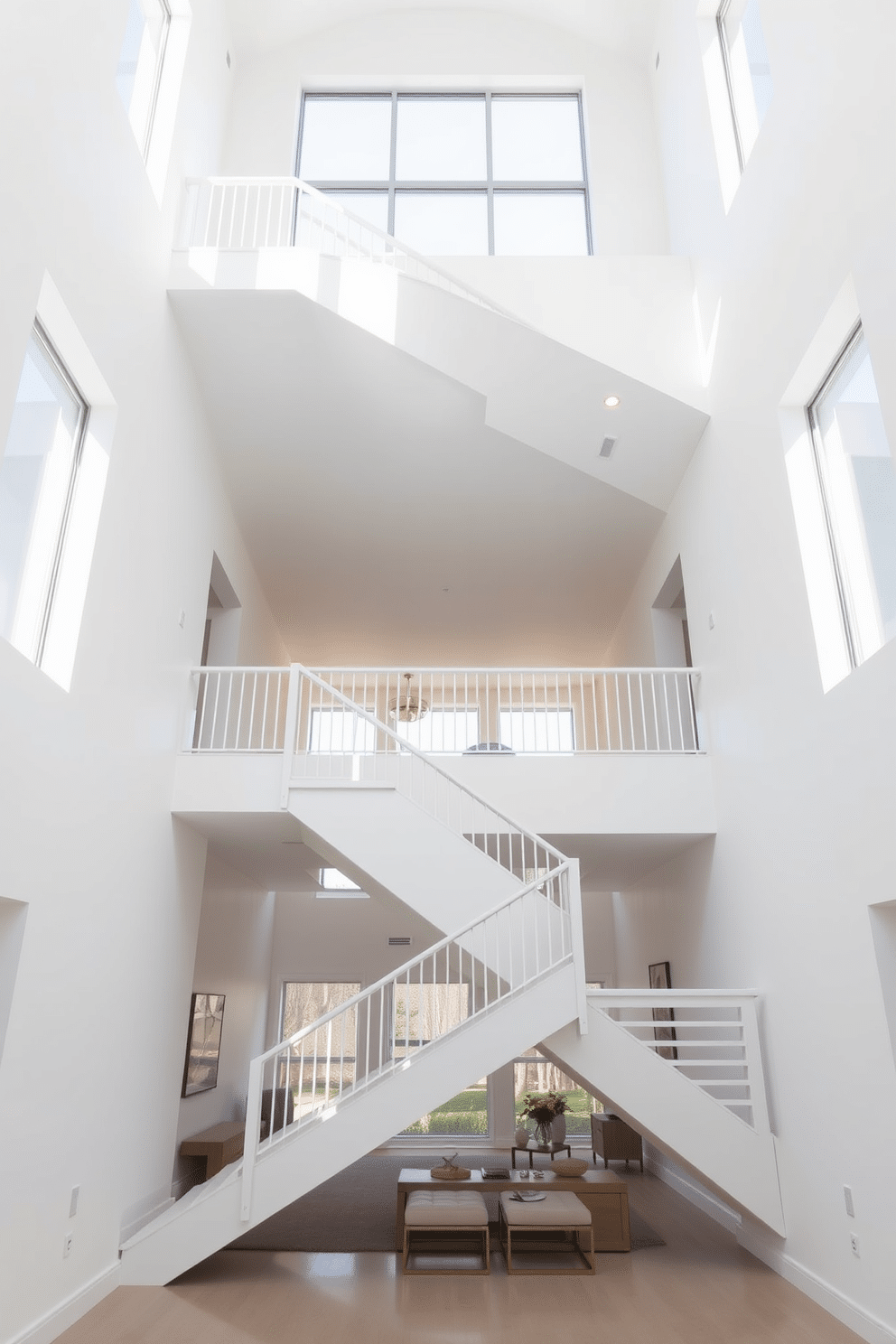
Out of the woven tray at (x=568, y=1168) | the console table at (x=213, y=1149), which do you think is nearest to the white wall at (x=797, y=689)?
the woven tray at (x=568, y=1168)

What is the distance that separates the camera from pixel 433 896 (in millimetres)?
6105

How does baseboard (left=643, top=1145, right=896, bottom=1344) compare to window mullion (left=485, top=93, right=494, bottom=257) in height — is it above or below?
below

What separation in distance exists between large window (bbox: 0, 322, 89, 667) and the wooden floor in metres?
3.42

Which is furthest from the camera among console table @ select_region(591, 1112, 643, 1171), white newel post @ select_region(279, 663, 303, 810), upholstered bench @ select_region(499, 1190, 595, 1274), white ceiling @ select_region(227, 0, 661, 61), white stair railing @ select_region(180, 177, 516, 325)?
console table @ select_region(591, 1112, 643, 1171)

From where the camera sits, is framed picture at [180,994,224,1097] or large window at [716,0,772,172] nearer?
large window at [716,0,772,172]

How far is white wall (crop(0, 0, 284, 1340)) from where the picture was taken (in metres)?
3.94

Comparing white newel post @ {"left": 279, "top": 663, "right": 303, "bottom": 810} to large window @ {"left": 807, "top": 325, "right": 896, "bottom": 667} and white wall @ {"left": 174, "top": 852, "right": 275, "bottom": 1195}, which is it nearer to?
white wall @ {"left": 174, "top": 852, "right": 275, "bottom": 1195}

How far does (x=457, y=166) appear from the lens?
9242mm

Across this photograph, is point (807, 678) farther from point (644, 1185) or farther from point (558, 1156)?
point (558, 1156)

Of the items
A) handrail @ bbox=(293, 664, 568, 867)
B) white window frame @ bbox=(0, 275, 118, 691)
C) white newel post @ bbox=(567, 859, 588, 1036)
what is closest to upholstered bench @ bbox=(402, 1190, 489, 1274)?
white newel post @ bbox=(567, 859, 588, 1036)

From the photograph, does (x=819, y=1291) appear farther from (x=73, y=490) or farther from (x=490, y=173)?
(x=490, y=173)

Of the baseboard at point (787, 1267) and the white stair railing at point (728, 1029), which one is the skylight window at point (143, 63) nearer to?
the white stair railing at point (728, 1029)

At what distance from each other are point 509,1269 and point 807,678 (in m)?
3.90

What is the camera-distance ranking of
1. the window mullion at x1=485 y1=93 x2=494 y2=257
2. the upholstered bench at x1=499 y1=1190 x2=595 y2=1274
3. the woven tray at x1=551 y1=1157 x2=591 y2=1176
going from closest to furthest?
the upholstered bench at x1=499 y1=1190 x2=595 y2=1274, the woven tray at x1=551 y1=1157 x2=591 y2=1176, the window mullion at x1=485 y1=93 x2=494 y2=257
